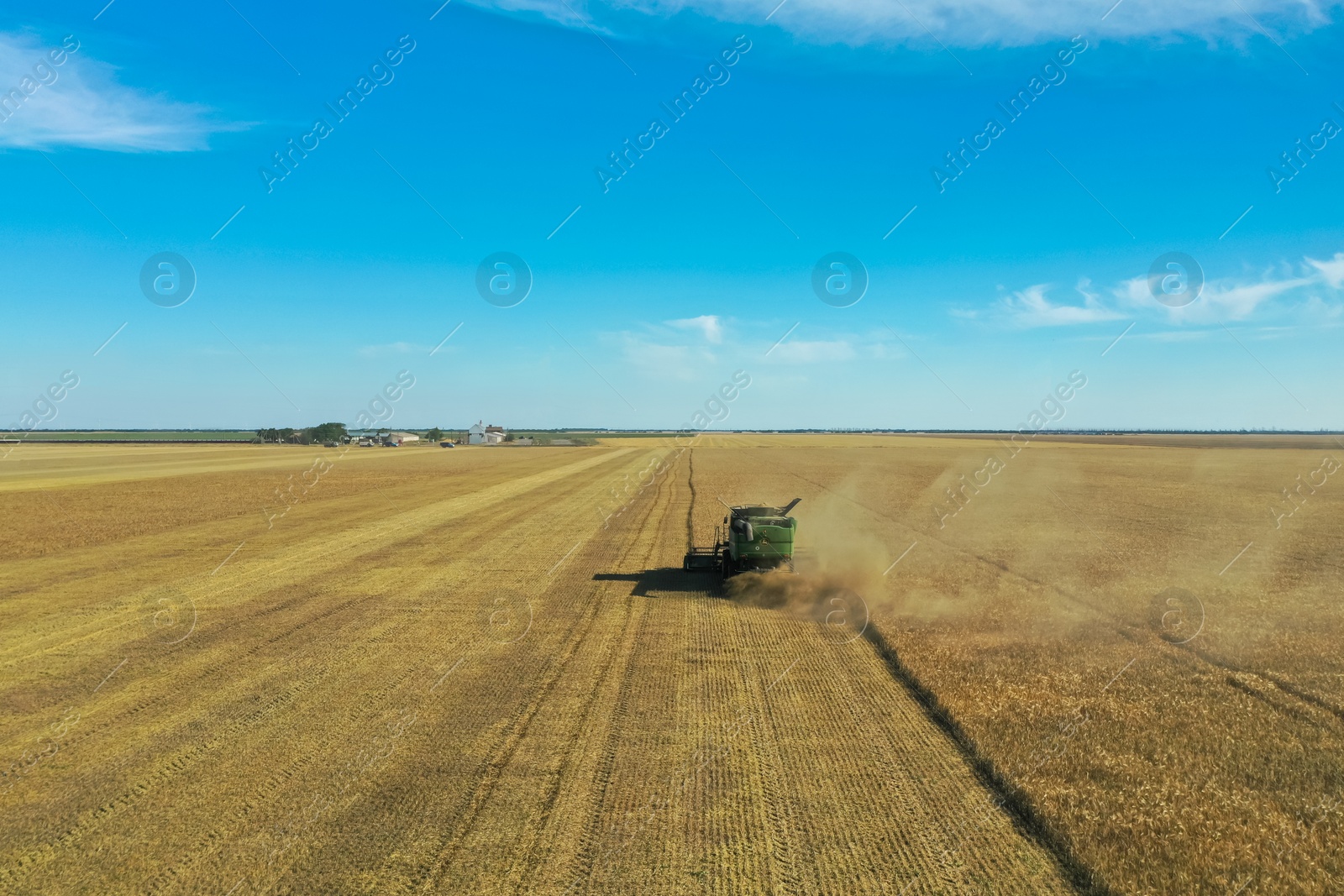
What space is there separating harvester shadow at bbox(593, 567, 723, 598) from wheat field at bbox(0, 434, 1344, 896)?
13 cm

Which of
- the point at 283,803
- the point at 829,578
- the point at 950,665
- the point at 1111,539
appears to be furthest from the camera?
the point at 1111,539

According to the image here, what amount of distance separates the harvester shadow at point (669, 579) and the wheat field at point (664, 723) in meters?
0.13

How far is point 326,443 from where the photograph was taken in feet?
544

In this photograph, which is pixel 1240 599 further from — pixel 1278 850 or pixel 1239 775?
pixel 1278 850

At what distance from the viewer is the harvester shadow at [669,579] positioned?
18969 millimetres

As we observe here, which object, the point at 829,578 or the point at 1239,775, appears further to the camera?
the point at 829,578

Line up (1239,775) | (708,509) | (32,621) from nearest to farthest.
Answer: (1239,775) < (32,621) < (708,509)

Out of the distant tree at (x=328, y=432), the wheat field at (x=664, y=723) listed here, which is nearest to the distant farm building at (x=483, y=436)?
the distant tree at (x=328, y=432)

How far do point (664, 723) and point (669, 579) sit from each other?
33.1ft

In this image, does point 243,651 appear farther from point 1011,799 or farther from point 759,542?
point 1011,799

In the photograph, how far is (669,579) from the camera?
66.3 feet

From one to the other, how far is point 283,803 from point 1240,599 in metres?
20.9

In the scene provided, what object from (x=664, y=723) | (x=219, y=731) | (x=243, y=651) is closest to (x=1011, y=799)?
(x=664, y=723)

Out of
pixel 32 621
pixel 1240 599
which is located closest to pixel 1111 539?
pixel 1240 599
